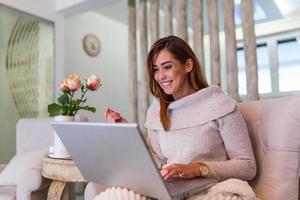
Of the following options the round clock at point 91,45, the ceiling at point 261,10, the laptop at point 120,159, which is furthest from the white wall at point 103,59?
the laptop at point 120,159

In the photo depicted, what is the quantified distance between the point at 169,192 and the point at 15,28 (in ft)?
8.93

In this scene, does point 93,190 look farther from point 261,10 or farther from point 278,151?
point 261,10

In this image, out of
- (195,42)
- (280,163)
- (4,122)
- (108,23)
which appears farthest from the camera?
(108,23)

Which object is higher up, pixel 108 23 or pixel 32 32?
pixel 108 23

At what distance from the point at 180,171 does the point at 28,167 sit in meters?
1.24

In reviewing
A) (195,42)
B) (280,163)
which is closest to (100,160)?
(280,163)

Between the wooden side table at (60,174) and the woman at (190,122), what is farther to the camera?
the wooden side table at (60,174)

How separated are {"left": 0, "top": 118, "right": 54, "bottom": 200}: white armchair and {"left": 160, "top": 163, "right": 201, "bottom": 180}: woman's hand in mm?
1032

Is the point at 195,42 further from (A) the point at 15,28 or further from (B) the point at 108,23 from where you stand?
(B) the point at 108,23

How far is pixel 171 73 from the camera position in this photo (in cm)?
124

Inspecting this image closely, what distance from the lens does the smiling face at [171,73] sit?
1238 mm

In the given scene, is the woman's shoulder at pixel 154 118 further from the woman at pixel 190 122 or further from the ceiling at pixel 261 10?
the ceiling at pixel 261 10

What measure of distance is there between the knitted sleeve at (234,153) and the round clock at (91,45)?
10.8 ft

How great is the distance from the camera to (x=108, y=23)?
450 centimetres
